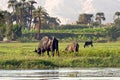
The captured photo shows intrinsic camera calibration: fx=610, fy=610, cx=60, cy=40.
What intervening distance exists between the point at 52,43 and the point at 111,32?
7209 cm

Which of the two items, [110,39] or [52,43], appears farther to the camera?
[110,39]

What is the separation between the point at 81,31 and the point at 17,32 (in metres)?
20.7

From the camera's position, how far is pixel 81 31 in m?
138

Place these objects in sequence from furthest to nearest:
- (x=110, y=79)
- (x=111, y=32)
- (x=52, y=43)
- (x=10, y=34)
Result: (x=111, y=32), (x=10, y=34), (x=52, y=43), (x=110, y=79)

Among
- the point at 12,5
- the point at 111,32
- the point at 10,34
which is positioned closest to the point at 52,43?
the point at 10,34

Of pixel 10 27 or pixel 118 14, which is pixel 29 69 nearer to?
pixel 10 27

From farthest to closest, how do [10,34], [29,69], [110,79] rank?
1. [10,34]
2. [29,69]
3. [110,79]

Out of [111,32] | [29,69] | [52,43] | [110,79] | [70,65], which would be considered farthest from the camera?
[111,32]

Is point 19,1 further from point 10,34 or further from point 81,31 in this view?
point 10,34

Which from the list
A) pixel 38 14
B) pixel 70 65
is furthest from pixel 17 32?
pixel 70 65

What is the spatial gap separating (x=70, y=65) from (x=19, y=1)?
116094mm

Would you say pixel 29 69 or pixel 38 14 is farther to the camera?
pixel 38 14

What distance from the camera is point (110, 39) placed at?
124 m

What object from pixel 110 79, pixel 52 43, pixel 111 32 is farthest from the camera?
pixel 111 32
